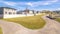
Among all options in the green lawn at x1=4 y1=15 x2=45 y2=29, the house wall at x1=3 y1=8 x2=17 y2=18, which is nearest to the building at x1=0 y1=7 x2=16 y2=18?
the house wall at x1=3 y1=8 x2=17 y2=18

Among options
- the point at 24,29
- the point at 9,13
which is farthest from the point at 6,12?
the point at 24,29

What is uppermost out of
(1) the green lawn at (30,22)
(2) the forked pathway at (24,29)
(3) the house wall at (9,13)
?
(3) the house wall at (9,13)

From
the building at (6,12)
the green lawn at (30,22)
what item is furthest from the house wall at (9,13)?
the green lawn at (30,22)

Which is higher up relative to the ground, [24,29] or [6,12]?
[6,12]

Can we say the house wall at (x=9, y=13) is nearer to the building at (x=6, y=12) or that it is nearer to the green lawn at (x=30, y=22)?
the building at (x=6, y=12)

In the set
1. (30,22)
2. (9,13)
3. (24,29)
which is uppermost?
(9,13)

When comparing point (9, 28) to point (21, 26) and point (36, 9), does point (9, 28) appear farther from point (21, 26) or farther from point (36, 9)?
point (36, 9)

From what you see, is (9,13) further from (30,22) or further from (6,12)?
(30,22)

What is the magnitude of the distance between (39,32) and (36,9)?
0.64 metres

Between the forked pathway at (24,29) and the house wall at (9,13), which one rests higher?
the house wall at (9,13)

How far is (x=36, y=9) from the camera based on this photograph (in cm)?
325

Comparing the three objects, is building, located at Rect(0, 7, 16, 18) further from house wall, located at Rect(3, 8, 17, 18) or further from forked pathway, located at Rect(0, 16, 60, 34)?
forked pathway, located at Rect(0, 16, 60, 34)

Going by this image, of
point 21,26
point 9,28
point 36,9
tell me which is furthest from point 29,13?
point 9,28

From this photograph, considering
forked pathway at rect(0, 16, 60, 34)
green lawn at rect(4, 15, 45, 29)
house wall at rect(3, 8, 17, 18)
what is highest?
house wall at rect(3, 8, 17, 18)
